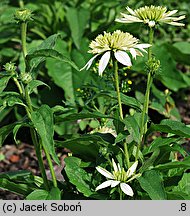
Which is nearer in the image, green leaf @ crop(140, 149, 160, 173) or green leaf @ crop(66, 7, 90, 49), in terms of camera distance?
green leaf @ crop(140, 149, 160, 173)

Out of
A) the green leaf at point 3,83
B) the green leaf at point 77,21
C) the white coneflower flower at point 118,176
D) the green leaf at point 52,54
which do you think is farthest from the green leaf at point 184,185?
the green leaf at point 77,21

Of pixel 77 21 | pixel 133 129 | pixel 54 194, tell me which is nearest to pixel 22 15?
pixel 133 129

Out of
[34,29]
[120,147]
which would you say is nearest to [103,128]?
[120,147]

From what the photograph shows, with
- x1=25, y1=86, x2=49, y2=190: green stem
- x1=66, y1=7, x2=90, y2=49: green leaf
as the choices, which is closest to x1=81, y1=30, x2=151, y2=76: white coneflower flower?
x1=25, y1=86, x2=49, y2=190: green stem

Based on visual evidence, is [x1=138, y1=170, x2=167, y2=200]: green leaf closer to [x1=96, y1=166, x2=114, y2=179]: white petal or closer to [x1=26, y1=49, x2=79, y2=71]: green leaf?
[x1=96, y1=166, x2=114, y2=179]: white petal

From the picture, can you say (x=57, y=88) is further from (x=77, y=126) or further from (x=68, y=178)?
(x=68, y=178)
